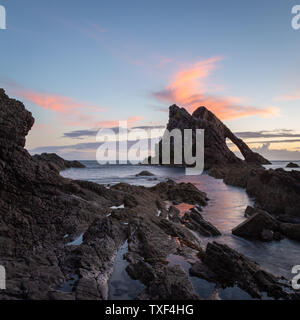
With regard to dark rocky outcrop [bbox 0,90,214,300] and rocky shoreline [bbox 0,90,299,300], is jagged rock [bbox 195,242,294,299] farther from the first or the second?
dark rocky outcrop [bbox 0,90,214,300]

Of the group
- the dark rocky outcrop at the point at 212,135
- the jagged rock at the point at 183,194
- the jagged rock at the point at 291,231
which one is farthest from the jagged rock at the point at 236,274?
the dark rocky outcrop at the point at 212,135

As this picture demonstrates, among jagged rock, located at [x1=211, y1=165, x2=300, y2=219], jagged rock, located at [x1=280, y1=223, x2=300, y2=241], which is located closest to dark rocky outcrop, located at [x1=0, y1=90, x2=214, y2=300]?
jagged rock, located at [x1=280, y1=223, x2=300, y2=241]

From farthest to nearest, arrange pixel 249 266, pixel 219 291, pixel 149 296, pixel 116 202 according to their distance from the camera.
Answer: pixel 116 202 < pixel 249 266 < pixel 219 291 < pixel 149 296

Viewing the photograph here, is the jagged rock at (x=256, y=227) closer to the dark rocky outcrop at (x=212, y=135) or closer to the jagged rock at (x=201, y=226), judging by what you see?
the jagged rock at (x=201, y=226)

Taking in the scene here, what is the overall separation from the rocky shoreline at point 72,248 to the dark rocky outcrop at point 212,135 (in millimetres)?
99700

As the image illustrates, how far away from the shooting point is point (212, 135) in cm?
11644

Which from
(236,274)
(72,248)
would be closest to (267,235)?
(236,274)

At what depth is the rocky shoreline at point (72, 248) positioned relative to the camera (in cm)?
538

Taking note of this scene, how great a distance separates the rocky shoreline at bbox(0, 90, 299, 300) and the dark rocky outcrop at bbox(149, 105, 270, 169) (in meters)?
99.7

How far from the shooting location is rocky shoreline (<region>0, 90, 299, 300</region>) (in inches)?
212

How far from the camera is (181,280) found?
5738mm
